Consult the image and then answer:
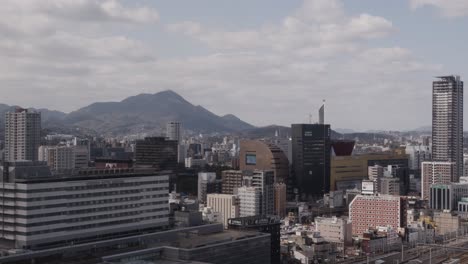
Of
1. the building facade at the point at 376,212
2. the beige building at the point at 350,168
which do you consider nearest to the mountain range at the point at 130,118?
the beige building at the point at 350,168

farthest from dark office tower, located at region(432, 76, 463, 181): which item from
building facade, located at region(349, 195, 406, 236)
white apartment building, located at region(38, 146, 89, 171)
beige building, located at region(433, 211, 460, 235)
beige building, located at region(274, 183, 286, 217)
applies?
white apartment building, located at region(38, 146, 89, 171)

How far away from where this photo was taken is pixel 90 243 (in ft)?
64.2

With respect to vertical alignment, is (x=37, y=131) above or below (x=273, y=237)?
above

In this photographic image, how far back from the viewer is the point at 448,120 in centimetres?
6094

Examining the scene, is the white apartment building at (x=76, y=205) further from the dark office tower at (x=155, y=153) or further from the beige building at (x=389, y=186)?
the dark office tower at (x=155, y=153)

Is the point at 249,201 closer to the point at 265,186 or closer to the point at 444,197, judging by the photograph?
the point at 265,186

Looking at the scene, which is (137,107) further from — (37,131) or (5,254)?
(5,254)

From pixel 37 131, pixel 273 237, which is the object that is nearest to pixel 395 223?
pixel 273 237

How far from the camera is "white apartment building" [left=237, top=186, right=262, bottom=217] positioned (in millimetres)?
39656

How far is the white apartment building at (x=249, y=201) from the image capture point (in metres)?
39.7

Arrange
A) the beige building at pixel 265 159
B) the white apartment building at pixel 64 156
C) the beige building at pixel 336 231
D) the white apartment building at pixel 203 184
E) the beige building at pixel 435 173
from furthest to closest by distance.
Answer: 1. the white apartment building at pixel 64 156
2. the beige building at pixel 435 173
3. the beige building at pixel 265 159
4. the white apartment building at pixel 203 184
5. the beige building at pixel 336 231

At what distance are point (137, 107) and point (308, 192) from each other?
14451 cm

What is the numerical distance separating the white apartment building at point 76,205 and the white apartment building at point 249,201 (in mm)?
16152

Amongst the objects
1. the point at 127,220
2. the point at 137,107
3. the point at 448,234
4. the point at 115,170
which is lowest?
the point at 448,234
